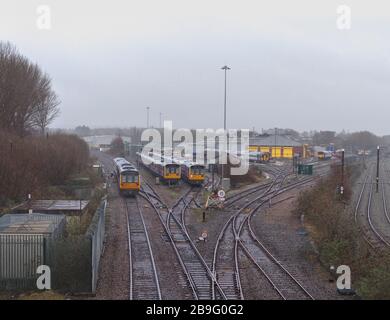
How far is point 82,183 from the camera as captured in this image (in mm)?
37906

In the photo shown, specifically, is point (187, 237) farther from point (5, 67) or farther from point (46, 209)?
point (5, 67)

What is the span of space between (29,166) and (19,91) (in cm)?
1403

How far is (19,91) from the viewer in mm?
41906

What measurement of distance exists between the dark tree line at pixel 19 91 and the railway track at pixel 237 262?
21981 mm

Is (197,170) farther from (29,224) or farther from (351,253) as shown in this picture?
(351,253)

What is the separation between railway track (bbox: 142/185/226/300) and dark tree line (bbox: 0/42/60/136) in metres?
15.2

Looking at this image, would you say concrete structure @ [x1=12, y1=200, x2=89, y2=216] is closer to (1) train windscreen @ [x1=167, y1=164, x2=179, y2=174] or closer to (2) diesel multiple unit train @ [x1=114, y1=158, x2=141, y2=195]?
(2) diesel multiple unit train @ [x1=114, y1=158, x2=141, y2=195]

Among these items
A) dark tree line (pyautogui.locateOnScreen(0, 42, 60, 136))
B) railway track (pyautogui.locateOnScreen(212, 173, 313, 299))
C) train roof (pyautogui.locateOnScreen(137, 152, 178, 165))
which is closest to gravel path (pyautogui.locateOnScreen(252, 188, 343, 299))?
railway track (pyautogui.locateOnScreen(212, 173, 313, 299))

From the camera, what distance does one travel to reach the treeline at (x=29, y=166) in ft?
84.9

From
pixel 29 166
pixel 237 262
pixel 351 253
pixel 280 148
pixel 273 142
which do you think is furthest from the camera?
pixel 273 142

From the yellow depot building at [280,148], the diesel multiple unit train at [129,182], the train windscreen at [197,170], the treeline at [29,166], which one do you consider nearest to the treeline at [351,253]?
the diesel multiple unit train at [129,182]

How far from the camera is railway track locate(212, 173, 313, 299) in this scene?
14.5 metres

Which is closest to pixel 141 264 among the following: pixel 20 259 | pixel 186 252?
pixel 186 252

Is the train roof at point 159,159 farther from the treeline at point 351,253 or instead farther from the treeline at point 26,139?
the treeline at point 351,253
